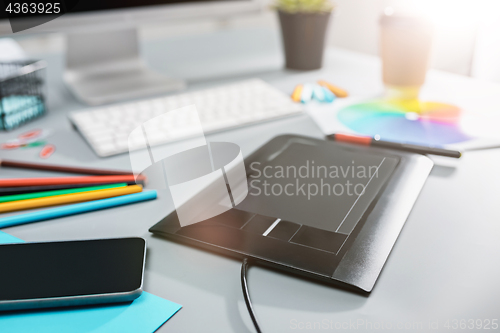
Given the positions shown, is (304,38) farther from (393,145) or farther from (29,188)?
(29,188)

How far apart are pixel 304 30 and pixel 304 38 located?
0.02 metres

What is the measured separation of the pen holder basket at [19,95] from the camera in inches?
25.2

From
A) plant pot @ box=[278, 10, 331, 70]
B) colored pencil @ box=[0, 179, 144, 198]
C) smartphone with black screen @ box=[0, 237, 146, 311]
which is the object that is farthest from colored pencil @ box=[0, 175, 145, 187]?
plant pot @ box=[278, 10, 331, 70]

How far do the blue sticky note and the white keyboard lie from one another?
27 cm

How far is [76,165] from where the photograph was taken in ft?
1.75

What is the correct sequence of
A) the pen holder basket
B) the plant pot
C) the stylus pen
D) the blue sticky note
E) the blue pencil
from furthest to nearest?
the plant pot < the pen holder basket < the stylus pen < the blue pencil < the blue sticky note

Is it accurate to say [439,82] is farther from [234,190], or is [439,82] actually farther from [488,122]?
[234,190]

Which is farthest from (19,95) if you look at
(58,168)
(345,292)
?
(345,292)

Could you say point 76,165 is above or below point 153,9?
below

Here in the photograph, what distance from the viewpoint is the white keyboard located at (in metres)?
0.58

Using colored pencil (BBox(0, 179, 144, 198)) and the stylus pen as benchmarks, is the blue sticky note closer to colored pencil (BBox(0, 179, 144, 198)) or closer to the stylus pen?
colored pencil (BBox(0, 179, 144, 198))

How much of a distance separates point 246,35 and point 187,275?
101 cm

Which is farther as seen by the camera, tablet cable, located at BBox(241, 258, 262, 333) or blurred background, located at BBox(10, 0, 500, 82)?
blurred background, located at BBox(10, 0, 500, 82)

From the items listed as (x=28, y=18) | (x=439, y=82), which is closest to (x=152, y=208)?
(x=28, y=18)
